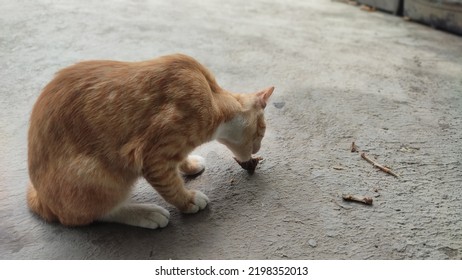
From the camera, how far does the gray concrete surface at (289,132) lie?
1.44 m

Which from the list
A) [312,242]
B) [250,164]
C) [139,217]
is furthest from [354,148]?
[139,217]

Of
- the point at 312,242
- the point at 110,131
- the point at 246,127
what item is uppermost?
the point at 110,131

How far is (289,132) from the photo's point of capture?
2.02m

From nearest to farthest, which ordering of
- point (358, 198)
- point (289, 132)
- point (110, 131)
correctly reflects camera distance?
point (110, 131) → point (358, 198) → point (289, 132)

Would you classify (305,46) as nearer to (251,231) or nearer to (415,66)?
(415,66)

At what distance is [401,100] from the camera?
230 cm

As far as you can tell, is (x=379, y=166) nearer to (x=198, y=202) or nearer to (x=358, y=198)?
(x=358, y=198)

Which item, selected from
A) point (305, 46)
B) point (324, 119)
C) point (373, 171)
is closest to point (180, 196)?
point (373, 171)

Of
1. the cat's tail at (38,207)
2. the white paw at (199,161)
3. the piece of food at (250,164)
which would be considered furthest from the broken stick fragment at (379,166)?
the cat's tail at (38,207)

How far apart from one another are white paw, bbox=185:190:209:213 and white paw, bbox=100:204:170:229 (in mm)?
102

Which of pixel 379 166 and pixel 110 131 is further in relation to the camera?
pixel 379 166

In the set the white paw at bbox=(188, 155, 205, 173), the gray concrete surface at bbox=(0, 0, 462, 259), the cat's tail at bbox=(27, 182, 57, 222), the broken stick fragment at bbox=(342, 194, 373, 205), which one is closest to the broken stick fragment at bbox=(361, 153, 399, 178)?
the gray concrete surface at bbox=(0, 0, 462, 259)

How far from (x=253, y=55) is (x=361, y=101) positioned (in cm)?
88

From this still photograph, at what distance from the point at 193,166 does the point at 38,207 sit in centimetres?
61
